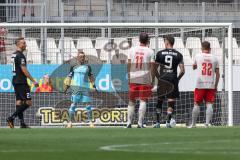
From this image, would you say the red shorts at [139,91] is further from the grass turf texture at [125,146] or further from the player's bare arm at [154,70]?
the grass turf texture at [125,146]

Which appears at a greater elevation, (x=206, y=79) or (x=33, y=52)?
(x=33, y=52)

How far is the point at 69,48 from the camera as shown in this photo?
20.6 meters

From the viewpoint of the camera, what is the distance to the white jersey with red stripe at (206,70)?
17.1 m

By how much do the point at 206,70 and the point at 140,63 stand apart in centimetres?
144

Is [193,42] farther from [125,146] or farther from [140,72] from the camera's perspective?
[125,146]

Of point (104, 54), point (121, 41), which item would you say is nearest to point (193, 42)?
point (121, 41)

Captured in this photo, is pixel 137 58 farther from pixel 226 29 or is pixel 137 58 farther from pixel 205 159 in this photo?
pixel 205 159

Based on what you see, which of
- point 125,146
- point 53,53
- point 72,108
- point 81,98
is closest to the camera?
point 125,146

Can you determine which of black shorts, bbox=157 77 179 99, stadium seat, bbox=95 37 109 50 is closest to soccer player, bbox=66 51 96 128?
stadium seat, bbox=95 37 109 50

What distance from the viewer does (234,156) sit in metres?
8.41

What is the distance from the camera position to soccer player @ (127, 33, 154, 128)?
16.5 meters

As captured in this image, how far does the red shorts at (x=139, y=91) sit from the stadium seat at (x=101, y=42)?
13.6 feet

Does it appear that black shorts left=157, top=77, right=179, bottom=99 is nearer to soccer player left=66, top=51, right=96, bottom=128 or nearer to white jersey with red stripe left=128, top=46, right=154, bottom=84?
white jersey with red stripe left=128, top=46, right=154, bottom=84

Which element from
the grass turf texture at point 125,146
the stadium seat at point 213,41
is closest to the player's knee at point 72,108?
the stadium seat at point 213,41
